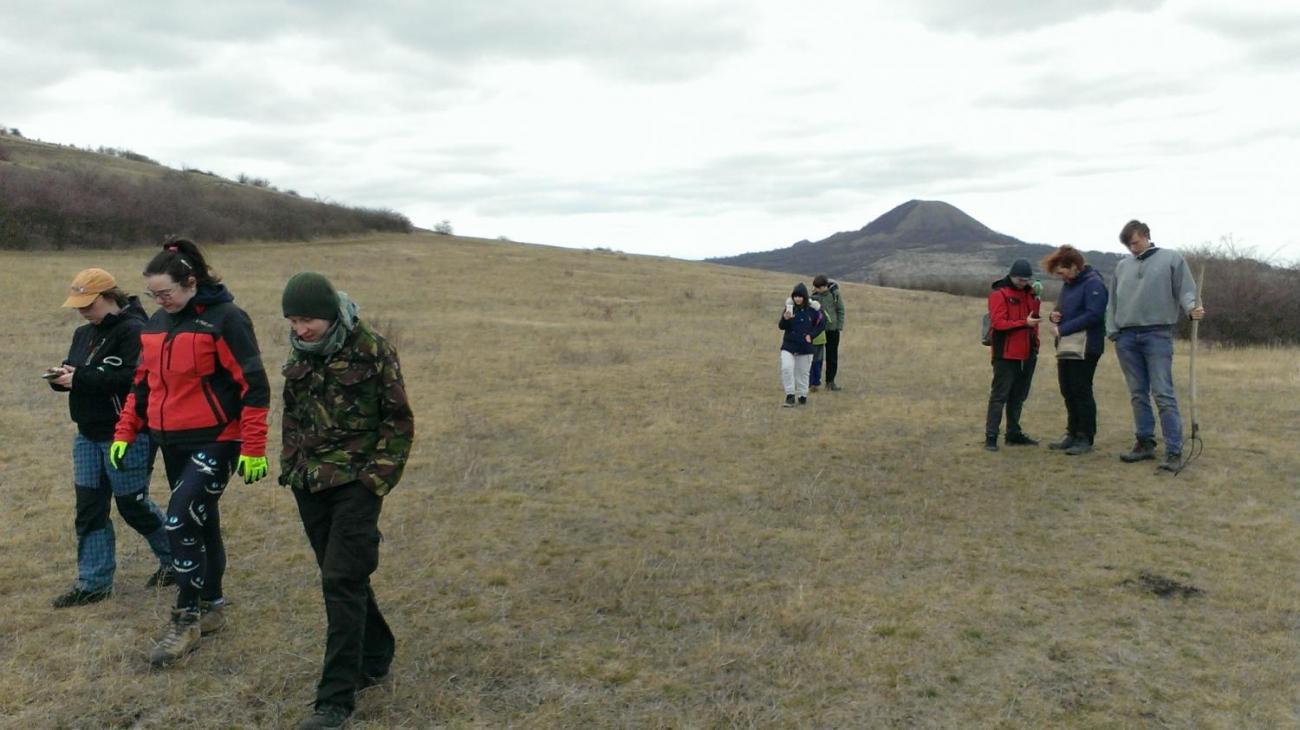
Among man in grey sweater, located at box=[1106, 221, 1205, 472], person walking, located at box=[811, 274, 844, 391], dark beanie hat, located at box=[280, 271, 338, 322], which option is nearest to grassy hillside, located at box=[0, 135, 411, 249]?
person walking, located at box=[811, 274, 844, 391]

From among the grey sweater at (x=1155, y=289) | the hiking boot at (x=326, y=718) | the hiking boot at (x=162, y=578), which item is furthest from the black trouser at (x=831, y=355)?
the hiking boot at (x=326, y=718)

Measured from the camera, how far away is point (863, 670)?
13.9 feet

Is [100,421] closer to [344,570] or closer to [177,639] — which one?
[177,639]

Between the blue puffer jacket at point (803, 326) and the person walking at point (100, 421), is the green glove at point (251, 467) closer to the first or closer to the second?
the person walking at point (100, 421)

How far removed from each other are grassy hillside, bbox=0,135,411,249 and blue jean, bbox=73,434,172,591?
4177cm

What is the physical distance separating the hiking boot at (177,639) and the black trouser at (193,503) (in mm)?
52

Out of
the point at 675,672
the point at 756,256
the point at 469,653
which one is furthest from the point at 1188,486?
the point at 756,256

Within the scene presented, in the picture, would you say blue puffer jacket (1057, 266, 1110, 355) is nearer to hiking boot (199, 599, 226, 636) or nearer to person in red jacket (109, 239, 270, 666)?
person in red jacket (109, 239, 270, 666)

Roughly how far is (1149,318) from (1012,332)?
1.36m

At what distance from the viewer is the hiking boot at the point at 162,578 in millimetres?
5332

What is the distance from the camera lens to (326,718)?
365 centimetres

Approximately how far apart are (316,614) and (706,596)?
7.88 ft

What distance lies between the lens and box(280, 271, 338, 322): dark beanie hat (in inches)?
139

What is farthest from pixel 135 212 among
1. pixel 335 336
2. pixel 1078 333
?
pixel 335 336
